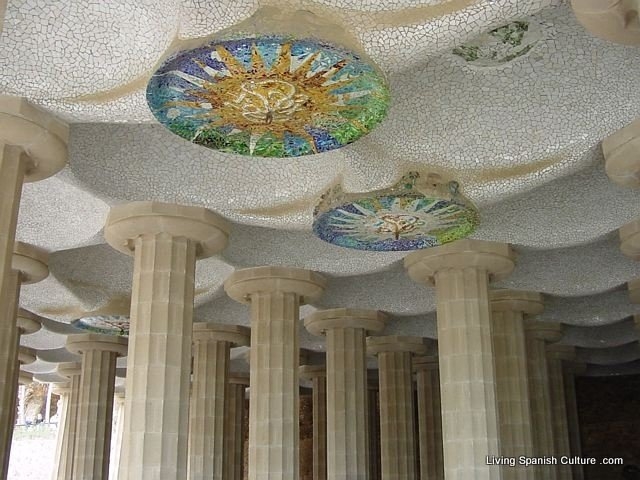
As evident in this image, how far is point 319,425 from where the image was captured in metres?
22.1

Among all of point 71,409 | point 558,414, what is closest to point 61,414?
point 71,409

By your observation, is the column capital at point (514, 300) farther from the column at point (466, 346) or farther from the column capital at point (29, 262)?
the column capital at point (29, 262)

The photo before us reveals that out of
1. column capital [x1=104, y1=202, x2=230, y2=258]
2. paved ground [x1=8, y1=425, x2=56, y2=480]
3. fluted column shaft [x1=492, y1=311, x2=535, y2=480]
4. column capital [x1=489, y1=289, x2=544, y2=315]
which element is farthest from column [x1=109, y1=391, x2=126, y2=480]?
column capital [x1=104, y1=202, x2=230, y2=258]

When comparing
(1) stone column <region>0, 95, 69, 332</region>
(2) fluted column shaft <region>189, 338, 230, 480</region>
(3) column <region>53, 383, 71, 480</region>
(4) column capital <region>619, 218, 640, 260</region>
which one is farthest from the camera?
(3) column <region>53, 383, 71, 480</region>

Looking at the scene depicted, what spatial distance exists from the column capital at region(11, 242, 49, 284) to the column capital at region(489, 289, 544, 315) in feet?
27.6

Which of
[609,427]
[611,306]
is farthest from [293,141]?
[609,427]

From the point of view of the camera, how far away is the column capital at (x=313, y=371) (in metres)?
22.3

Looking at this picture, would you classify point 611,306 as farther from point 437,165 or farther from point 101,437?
point 101,437

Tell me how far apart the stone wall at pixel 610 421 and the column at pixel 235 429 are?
10.5 meters

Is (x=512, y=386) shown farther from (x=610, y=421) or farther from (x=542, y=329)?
(x=610, y=421)

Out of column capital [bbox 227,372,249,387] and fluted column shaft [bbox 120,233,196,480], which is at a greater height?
column capital [bbox 227,372,249,387]

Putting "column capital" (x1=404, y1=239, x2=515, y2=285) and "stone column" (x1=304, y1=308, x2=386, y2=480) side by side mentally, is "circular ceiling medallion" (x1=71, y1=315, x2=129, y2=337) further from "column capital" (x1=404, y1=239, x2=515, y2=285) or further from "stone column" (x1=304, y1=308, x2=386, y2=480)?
"column capital" (x1=404, y1=239, x2=515, y2=285)

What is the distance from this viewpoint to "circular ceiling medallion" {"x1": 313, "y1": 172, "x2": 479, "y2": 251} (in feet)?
34.3

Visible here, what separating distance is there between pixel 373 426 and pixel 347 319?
9610 mm
